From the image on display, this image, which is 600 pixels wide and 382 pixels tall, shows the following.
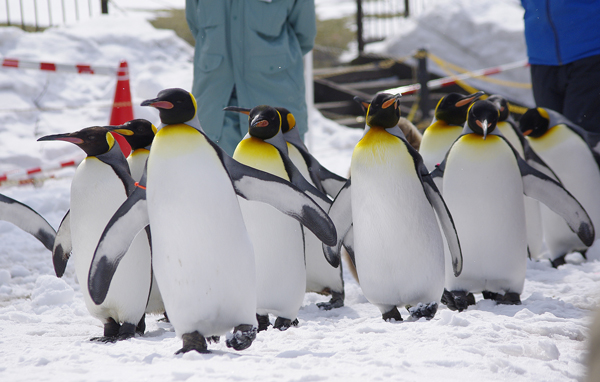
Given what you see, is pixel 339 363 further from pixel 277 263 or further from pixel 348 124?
pixel 348 124

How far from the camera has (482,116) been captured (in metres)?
2.55

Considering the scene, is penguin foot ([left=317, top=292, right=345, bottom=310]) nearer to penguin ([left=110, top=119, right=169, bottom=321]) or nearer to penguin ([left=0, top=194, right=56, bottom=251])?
penguin ([left=110, top=119, right=169, bottom=321])

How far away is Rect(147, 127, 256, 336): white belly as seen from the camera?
1.82 meters

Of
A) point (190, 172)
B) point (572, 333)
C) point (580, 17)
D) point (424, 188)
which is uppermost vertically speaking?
point (580, 17)

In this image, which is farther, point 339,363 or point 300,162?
point 300,162

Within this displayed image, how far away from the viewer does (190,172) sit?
183cm

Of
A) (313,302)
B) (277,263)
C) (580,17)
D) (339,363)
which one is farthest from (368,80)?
(339,363)

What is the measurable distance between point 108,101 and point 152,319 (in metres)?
5.60

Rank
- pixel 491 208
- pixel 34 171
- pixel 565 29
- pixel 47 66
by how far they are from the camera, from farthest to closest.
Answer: pixel 34 171
pixel 47 66
pixel 565 29
pixel 491 208

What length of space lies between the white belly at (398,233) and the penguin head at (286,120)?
52 cm

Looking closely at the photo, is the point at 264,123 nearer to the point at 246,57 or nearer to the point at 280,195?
the point at 280,195

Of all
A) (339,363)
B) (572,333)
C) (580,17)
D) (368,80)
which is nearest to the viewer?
(339,363)

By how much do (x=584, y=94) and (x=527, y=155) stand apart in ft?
2.45

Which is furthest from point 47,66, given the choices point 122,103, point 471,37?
point 471,37
